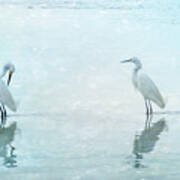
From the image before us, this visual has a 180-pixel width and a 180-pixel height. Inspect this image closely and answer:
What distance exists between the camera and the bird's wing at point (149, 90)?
22.7 feet

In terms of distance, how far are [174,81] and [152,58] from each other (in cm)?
179

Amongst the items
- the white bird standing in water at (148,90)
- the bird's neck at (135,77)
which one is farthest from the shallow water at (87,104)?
the bird's neck at (135,77)

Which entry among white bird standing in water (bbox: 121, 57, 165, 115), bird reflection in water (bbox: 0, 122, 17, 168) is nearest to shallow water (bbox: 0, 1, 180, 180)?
bird reflection in water (bbox: 0, 122, 17, 168)

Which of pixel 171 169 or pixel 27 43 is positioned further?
pixel 27 43

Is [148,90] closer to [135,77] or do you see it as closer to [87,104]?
[135,77]

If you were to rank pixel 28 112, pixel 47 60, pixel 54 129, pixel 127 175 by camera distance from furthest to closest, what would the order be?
pixel 47 60 < pixel 28 112 < pixel 54 129 < pixel 127 175

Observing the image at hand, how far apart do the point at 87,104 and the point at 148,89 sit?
0.80 meters

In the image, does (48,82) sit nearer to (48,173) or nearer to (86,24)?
(48,173)

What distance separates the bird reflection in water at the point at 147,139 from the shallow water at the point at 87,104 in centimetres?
1

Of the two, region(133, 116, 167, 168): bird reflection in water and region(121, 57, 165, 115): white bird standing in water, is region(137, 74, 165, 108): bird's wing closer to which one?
region(121, 57, 165, 115): white bird standing in water

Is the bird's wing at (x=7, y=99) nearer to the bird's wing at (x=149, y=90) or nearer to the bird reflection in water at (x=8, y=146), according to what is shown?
the bird reflection in water at (x=8, y=146)

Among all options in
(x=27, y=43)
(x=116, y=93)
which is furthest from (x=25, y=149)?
(x=27, y=43)

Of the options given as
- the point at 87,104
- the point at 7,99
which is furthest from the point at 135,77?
the point at 7,99

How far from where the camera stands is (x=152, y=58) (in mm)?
9969
